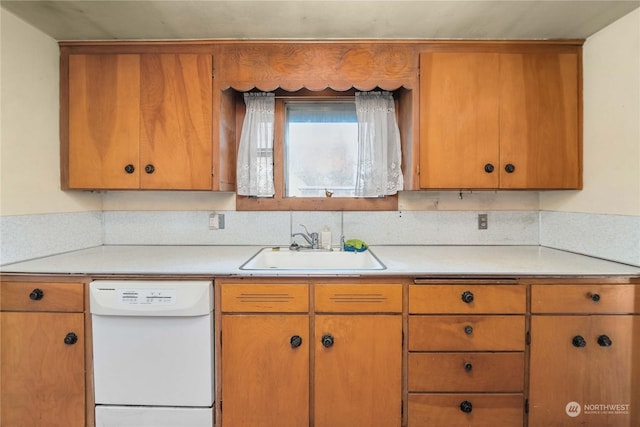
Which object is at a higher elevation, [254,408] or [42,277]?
[42,277]

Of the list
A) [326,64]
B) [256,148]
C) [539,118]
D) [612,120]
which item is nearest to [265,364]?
[256,148]

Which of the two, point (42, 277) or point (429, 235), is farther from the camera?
point (429, 235)

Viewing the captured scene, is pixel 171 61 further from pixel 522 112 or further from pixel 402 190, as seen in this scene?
pixel 522 112

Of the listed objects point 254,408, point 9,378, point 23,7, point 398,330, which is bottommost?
point 254,408

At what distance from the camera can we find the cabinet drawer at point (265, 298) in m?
1.47

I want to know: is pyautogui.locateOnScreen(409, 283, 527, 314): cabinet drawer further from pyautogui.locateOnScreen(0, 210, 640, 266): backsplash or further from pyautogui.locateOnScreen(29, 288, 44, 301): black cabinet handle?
pyautogui.locateOnScreen(29, 288, 44, 301): black cabinet handle

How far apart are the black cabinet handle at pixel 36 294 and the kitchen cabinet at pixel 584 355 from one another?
91.3 inches

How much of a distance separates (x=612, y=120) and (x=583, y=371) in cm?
130

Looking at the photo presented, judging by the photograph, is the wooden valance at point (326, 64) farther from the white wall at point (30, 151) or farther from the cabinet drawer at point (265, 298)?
the cabinet drawer at point (265, 298)

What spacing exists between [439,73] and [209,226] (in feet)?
5.78

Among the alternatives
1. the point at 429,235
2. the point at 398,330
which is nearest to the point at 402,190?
the point at 429,235

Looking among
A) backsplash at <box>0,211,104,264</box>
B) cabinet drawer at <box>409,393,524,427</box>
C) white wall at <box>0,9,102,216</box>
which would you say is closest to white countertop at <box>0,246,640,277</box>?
backsplash at <box>0,211,104,264</box>

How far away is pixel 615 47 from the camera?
1646 mm

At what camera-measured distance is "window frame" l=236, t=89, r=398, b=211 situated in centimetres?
213
